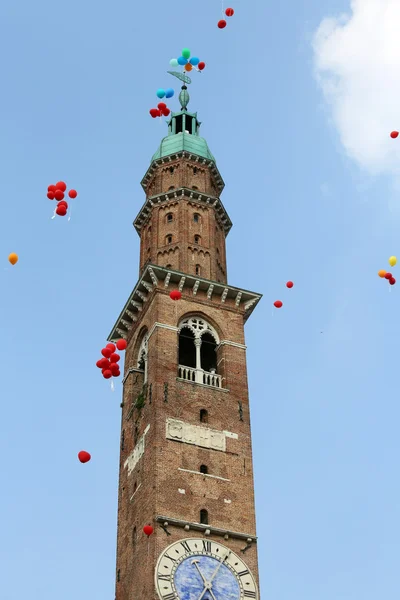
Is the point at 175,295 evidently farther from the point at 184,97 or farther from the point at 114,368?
the point at 184,97

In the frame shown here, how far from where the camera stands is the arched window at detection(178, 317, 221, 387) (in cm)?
5197

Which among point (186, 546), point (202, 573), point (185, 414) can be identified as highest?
point (185, 414)

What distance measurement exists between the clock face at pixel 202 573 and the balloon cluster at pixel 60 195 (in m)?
14.5

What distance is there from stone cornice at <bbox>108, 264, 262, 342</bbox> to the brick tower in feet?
0.20

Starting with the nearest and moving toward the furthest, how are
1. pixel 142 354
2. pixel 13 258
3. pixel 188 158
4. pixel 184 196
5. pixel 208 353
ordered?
1. pixel 13 258
2. pixel 142 354
3. pixel 208 353
4. pixel 184 196
5. pixel 188 158

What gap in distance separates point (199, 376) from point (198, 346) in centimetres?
195

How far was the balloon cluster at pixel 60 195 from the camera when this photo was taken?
41312 millimetres

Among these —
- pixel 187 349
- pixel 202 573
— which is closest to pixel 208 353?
pixel 187 349

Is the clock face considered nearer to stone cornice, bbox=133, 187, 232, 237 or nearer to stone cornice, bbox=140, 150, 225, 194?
stone cornice, bbox=133, 187, 232, 237

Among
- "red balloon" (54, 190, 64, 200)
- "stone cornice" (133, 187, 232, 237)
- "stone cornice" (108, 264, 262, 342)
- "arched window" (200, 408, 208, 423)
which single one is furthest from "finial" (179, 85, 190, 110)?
"red balloon" (54, 190, 64, 200)

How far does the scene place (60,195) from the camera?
4188 centimetres

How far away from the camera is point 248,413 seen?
1991 inches

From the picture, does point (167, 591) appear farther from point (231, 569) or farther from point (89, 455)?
point (89, 455)

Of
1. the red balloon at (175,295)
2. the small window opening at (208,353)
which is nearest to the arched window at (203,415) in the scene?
the small window opening at (208,353)
